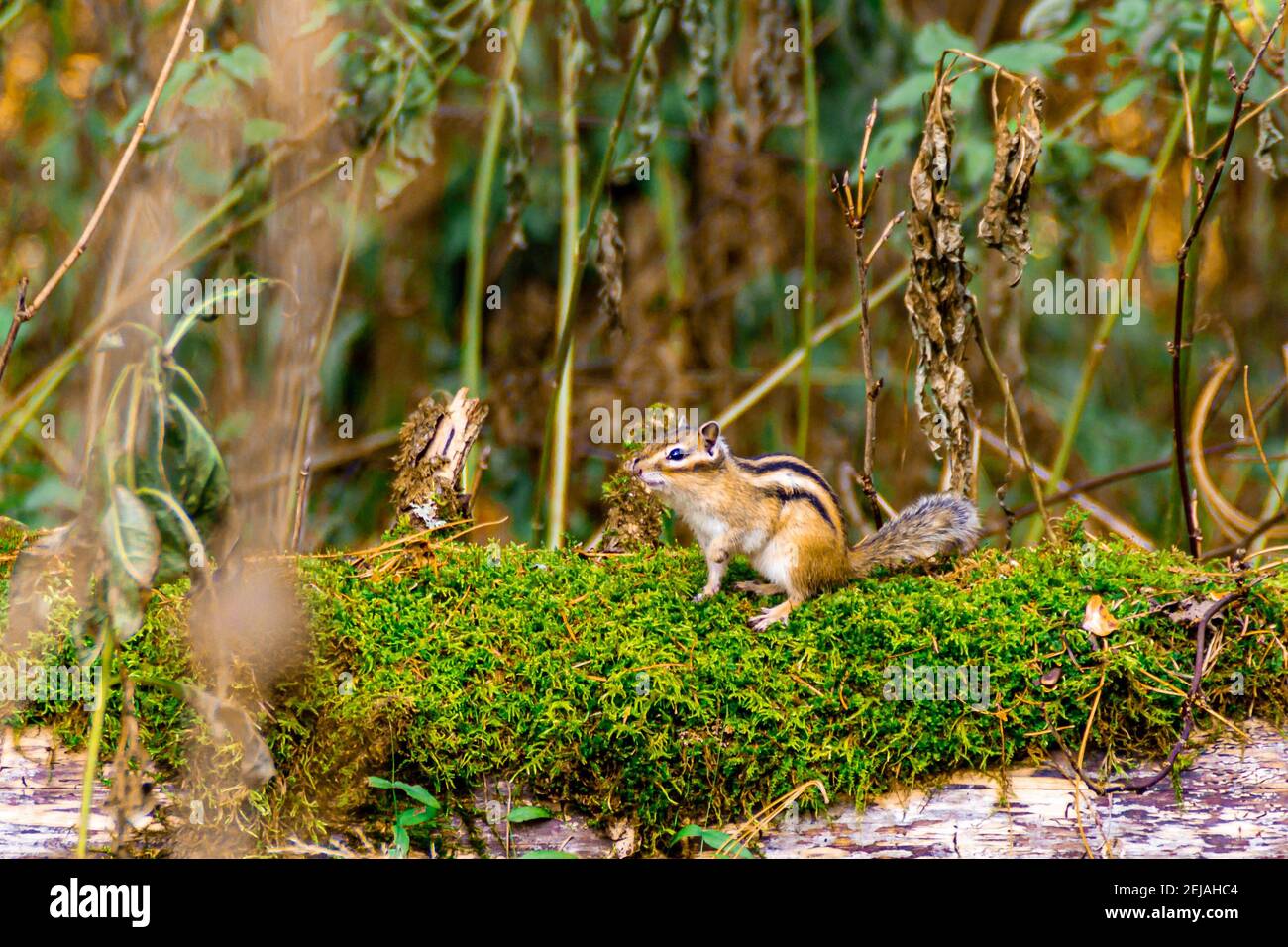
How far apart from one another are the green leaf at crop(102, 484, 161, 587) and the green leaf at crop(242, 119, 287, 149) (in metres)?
1.95

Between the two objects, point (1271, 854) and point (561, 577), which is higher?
point (561, 577)

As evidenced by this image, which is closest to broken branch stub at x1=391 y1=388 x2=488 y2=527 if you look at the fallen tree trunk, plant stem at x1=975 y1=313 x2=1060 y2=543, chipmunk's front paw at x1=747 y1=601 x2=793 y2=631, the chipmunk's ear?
the chipmunk's ear

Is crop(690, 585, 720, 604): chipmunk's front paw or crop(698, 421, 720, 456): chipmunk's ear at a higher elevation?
crop(698, 421, 720, 456): chipmunk's ear

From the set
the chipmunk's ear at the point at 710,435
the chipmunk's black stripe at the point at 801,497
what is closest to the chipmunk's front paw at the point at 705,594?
the chipmunk's black stripe at the point at 801,497

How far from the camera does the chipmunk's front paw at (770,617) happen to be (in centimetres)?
290

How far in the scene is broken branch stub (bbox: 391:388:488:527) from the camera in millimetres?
3512

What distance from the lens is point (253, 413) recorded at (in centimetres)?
195

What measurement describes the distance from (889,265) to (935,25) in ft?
6.95

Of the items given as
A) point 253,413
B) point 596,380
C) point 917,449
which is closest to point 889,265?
point 917,449

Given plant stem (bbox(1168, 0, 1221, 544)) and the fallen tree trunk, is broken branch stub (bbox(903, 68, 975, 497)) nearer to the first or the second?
plant stem (bbox(1168, 0, 1221, 544))

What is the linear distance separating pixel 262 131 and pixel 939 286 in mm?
2227

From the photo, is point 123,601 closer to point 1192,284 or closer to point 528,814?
point 528,814

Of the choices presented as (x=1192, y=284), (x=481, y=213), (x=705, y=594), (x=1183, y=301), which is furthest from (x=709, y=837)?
(x=481, y=213)

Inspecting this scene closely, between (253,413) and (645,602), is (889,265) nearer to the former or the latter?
(645,602)
